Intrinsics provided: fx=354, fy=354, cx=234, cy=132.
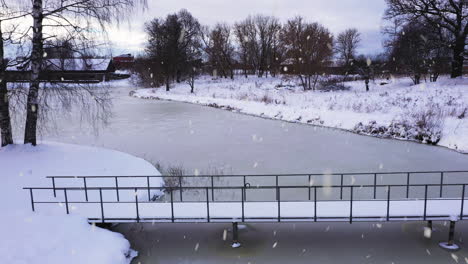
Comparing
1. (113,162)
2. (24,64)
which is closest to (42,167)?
(113,162)

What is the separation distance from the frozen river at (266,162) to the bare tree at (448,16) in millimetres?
18004

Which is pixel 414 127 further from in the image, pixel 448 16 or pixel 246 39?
pixel 246 39

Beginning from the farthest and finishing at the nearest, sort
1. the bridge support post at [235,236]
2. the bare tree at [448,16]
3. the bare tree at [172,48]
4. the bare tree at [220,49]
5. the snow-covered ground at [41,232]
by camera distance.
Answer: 1. the bare tree at [220,49]
2. the bare tree at [172,48]
3. the bare tree at [448,16]
4. the bridge support post at [235,236]
5. the snow-covered ground at [41,232]

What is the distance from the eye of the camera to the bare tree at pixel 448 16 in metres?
30.2

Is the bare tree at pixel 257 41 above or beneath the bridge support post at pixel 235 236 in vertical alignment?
above

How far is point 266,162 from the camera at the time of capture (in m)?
13.7

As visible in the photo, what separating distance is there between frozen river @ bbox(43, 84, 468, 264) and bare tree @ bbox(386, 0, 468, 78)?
59.1 feet

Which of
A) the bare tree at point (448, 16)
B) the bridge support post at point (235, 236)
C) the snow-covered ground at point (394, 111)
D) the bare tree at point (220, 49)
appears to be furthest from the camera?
the bare tree at point (220, 49)

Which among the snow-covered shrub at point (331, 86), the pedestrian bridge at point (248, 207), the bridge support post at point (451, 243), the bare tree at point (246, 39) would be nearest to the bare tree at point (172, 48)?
the bare tree at point (246, 39)

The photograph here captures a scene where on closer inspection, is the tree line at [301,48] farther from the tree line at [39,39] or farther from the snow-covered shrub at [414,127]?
the tree line at [39,39]

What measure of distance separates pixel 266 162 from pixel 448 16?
2719 cm

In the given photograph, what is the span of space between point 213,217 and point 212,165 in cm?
577

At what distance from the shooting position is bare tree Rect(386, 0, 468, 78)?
30234mm

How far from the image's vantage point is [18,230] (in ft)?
22.0
